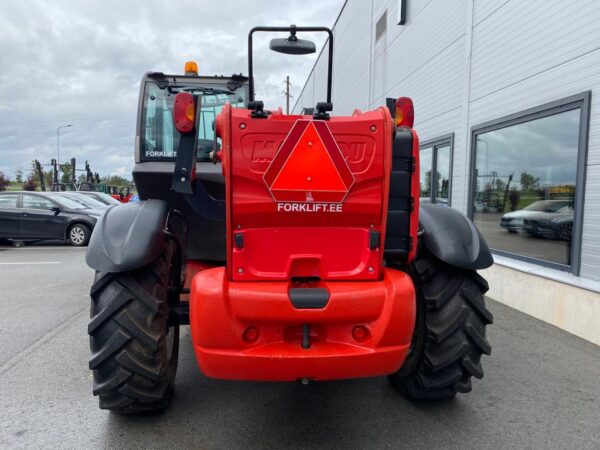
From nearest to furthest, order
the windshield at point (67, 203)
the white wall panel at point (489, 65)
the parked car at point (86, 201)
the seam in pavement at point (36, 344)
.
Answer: the seam in pavement at point (36, 344)
the white wall panel at point (489, 65)
the windshield at point (67, 203)
the parked car at point (86, 201)

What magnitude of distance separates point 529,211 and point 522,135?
3.58ft

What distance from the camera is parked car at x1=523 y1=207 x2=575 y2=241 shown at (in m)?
5.24

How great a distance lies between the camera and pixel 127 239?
2514 millimetres

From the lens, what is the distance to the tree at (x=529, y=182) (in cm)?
614

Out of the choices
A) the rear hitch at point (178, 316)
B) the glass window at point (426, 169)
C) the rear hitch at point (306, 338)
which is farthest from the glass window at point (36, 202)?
the rear hitch at point (306, 338)

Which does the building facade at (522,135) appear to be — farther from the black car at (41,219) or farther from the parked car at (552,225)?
the black car at (41,219)

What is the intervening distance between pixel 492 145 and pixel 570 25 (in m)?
2.26

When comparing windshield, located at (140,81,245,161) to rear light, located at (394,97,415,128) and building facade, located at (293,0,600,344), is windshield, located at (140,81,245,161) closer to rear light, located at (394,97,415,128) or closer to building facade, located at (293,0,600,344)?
rear light, located at (394,97,415,128)

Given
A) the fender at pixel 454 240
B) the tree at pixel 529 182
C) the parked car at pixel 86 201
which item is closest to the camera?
the fender at pixel 454 240

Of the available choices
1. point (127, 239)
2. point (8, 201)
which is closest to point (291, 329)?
point (127, 239)

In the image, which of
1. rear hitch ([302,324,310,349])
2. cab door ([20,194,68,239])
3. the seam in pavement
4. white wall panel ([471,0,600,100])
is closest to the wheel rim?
cab door ([20,194,68,239])

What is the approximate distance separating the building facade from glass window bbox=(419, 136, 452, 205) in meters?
0.02

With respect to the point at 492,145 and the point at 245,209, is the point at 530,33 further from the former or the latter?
the point at 245,209

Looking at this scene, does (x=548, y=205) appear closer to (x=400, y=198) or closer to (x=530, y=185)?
(x=530, y=185)
